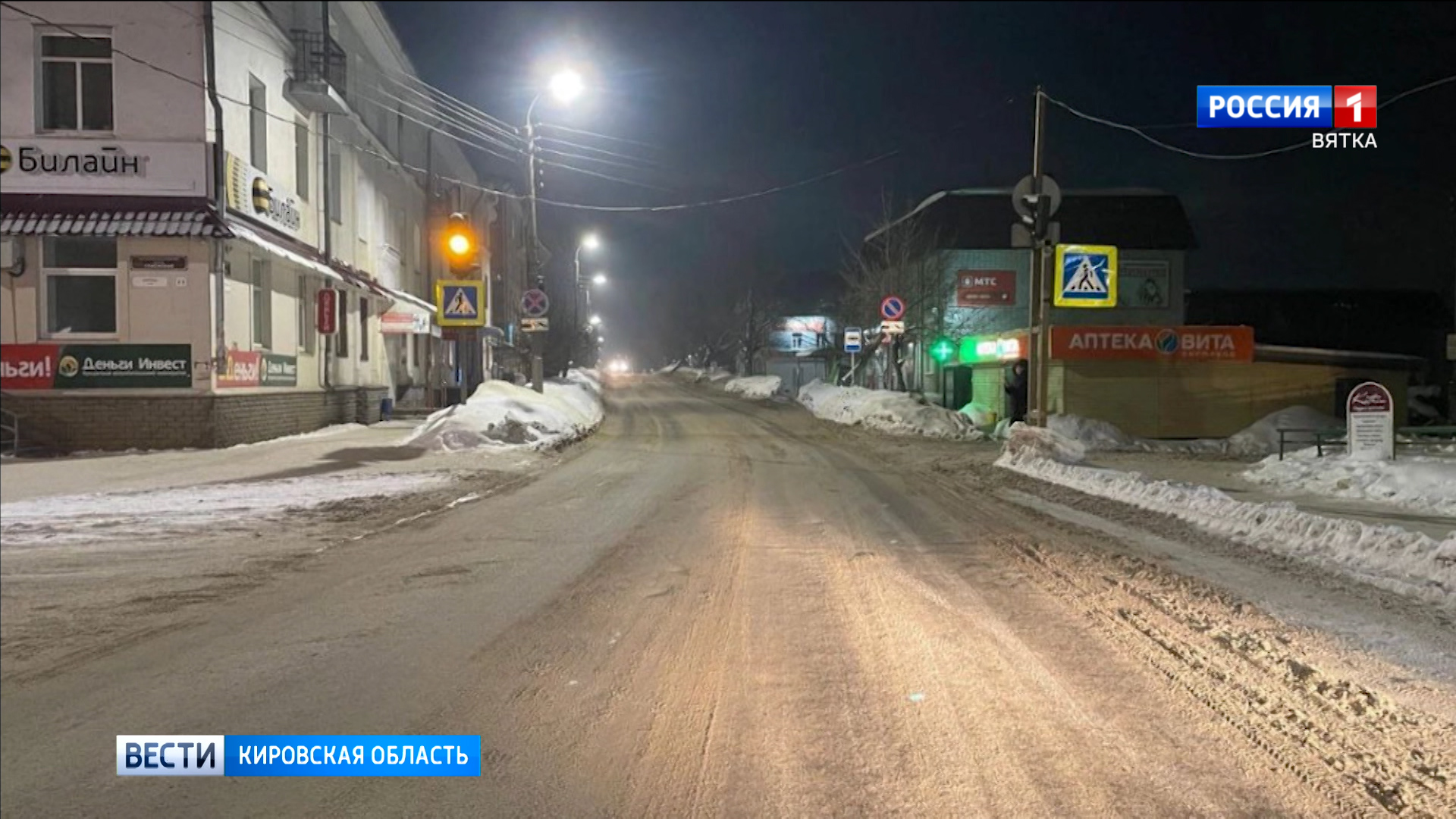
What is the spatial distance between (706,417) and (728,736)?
1057 inches

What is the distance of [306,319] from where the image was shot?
902 inches

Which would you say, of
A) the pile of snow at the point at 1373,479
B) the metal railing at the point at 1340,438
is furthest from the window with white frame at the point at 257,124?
the metal railing at the point at 1340,438

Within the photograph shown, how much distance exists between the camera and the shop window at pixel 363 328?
90.6 ft

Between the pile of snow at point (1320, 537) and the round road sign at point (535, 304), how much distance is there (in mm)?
14470

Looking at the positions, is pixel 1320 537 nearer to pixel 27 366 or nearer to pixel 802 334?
pixel 27 366

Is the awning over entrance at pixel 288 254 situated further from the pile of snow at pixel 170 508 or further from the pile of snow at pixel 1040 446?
the pile of snow at pixel 1040 446

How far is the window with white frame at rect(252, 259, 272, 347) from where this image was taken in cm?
1997

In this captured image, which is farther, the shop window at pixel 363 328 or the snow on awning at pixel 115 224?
the shop window at pixel 363 328

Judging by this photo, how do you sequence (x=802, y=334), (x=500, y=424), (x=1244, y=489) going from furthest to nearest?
(x=802, y=334) < (x=500, y=424) < (x=1244, y=489)

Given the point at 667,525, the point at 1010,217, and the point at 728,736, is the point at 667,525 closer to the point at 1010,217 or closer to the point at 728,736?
the point at 728,736

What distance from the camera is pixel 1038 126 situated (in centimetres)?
1742

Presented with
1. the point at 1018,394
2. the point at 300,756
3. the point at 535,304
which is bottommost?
the point at 300,756

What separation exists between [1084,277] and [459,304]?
1251 cm

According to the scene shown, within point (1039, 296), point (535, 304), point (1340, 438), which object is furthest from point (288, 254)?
point (1340, 438)
